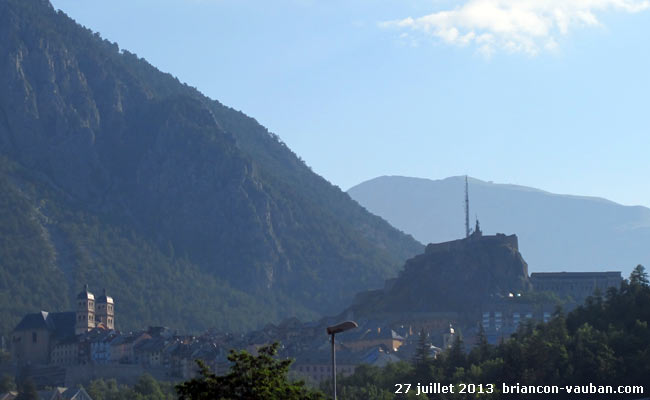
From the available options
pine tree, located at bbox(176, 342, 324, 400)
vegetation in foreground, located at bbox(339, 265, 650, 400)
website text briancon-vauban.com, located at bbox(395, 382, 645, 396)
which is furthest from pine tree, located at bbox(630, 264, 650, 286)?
pine tree, located at bbox(176, 342, 324, 400)

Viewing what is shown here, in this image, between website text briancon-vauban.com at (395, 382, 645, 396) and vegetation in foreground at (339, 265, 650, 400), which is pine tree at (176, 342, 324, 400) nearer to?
website text briancon-vauban.com at (395, 382, 645, 396)

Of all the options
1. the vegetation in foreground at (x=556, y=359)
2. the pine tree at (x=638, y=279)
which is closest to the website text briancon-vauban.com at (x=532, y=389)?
the vegetation in foreground at (x=556, y=359)

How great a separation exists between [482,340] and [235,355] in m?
107

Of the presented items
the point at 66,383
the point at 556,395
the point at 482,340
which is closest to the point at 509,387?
the point at 556,395

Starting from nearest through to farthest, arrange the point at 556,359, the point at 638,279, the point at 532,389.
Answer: the point at 532,389 < the point at 556,359 < the point at 638,279

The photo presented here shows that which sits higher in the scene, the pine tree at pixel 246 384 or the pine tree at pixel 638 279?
the pine tree at pixel 638 279

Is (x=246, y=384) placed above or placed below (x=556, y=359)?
below

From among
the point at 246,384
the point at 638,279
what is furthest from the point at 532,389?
the point at 246,384

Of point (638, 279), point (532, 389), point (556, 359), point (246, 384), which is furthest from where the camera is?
point (638, 279)

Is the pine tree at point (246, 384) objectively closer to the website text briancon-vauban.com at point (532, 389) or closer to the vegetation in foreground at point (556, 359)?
the website text briancon-vauban.com at point (532, 389)

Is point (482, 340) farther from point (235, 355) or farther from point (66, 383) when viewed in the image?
point (235, 355)

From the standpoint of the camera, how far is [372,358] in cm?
18562

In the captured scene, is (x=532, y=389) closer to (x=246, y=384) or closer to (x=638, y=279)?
(x=638, y=279)

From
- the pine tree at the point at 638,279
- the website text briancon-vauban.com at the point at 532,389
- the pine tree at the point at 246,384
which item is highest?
the pine tree at the point at 638,279
